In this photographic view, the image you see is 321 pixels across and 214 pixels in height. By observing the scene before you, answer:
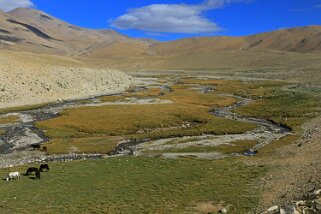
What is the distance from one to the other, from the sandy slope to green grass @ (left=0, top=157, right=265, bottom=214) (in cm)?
5903

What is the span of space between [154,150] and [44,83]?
2832 inches

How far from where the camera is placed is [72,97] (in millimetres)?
108312

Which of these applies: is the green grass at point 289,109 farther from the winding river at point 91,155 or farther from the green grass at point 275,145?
the green grass at point 275,145

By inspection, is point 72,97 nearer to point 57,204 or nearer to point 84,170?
point 84,170

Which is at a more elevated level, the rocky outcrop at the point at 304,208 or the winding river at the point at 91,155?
the rocky outcrop at the point at 304,208

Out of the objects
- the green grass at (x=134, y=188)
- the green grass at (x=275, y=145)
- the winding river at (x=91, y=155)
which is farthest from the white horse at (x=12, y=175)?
the green grass at (x=275, y=145)

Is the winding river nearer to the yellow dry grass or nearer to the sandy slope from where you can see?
the yellow dry grass

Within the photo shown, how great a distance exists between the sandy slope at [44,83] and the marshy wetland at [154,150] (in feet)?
38.1

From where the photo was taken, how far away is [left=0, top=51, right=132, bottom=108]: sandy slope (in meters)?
99.6

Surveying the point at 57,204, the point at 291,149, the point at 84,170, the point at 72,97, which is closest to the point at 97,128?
the point at 84,170

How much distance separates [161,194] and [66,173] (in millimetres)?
10516

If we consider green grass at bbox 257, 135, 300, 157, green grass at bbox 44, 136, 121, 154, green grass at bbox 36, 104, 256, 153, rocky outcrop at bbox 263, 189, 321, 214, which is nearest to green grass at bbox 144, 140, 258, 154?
green grass at bbox 257, 135, 300, 157

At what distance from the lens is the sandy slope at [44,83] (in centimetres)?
9956

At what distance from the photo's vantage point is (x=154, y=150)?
48.5 m
